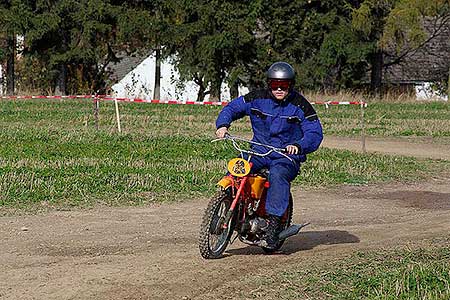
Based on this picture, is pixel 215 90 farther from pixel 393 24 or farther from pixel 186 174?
pixel 186 174

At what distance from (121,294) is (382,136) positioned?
67.2 feet

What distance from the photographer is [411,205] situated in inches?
528

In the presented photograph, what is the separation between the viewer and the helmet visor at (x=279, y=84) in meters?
8.87

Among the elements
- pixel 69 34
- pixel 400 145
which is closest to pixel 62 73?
pixel 69 34

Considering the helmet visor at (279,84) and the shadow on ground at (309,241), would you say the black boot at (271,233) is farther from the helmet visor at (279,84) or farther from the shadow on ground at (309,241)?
the helmet visor at (279,84)

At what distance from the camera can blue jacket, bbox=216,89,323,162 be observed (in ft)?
29.5

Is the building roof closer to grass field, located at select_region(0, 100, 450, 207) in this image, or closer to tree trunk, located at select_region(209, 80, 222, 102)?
tree trunk, located at select_region(209, 80, 222, 102)

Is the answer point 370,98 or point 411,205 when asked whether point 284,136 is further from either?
point 370,98

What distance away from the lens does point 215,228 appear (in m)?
8.74

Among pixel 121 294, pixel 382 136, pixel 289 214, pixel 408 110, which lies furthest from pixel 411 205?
pixel 408 110

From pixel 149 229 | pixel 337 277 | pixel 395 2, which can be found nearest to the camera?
pixel 337 277

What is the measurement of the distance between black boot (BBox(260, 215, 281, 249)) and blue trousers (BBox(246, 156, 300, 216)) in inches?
3.4

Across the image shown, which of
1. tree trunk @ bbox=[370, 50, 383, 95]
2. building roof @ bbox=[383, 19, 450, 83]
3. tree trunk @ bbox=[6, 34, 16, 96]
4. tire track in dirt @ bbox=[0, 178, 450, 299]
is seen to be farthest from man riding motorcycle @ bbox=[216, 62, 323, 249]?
building roof @ bbox=[383, 19, 450, 83]

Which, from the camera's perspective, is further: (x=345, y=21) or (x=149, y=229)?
(x=345, y=21)
